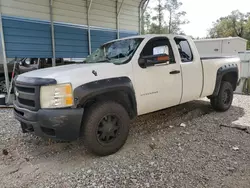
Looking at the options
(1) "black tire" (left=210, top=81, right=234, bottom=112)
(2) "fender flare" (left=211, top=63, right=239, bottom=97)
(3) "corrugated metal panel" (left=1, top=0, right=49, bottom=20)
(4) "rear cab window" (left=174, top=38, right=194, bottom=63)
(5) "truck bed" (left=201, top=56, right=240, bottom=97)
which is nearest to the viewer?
(4) "rear cab window" (left=174, top=38, right=194, bottom=63)

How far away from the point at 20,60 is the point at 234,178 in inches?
290

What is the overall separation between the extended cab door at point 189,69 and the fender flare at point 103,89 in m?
1.41

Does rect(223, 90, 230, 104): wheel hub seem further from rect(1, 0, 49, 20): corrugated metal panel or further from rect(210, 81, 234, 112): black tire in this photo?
rect(1, 0, 49, 20): corrugated metal panel

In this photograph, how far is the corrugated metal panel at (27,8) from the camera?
20.1ft

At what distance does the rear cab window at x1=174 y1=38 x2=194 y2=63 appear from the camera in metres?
4.45

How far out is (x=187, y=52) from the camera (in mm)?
4621

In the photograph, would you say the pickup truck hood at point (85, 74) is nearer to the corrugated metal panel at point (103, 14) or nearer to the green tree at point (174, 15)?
the corrugated metal panel at point (103, 14)

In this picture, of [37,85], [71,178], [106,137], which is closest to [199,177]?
[106,137]

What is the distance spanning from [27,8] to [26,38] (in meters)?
0.94

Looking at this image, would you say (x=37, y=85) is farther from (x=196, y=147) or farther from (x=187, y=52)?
(x=187, y=52)

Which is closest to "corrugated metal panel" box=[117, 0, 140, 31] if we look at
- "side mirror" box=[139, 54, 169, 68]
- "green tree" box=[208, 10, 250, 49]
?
"side mirror" box=[139, 54, 169, 68]

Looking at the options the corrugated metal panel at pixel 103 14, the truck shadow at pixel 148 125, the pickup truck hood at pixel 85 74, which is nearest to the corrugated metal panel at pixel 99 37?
the corrugated metal panel at pixel 103 14

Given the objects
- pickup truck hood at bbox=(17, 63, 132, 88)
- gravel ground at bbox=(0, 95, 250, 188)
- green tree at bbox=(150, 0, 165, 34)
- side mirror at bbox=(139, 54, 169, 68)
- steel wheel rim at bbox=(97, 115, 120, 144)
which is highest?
green tree at bbox=(150, 0, 165, 34)

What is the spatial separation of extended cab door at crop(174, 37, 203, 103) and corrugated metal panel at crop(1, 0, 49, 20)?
4786 mm
